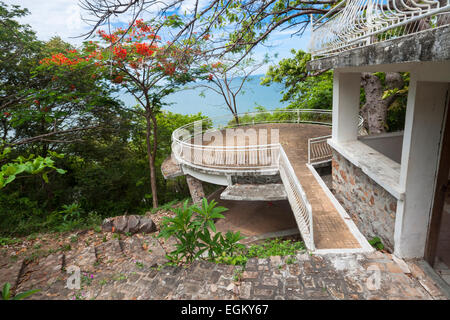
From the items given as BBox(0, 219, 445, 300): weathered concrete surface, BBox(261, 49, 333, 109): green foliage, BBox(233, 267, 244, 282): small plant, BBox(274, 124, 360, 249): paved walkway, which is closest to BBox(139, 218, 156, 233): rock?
BBox(0, 219, 445, 300): weathered concrete surface

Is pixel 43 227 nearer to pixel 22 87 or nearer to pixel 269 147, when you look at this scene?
pixel 22 87

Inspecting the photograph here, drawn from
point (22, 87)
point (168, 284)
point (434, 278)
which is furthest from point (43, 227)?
point (434, 278)

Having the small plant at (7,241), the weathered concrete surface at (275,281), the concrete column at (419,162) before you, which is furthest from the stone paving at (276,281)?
the small plant at (7,241)

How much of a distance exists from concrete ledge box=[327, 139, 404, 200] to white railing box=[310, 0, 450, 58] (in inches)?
79.2

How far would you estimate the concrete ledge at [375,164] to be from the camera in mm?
3650

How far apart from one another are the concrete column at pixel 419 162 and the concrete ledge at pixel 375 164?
0.22m

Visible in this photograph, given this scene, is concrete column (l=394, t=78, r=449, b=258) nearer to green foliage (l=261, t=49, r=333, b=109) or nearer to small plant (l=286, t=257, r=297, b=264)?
small plant (l=286, t=257, r=297, b=264)

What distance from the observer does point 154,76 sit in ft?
32.6

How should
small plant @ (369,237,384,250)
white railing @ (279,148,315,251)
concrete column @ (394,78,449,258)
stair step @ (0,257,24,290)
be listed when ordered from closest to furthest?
concrete column @ (394,78,449,258), white railing @ (279,148,315,251), small plant @ (369,237,384,250), stair step @ (0,257,24,290)

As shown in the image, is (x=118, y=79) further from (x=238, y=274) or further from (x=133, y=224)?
(x=238, y=274)

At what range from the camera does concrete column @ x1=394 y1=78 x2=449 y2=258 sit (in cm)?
305

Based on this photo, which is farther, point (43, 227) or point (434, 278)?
point (43, 227)
